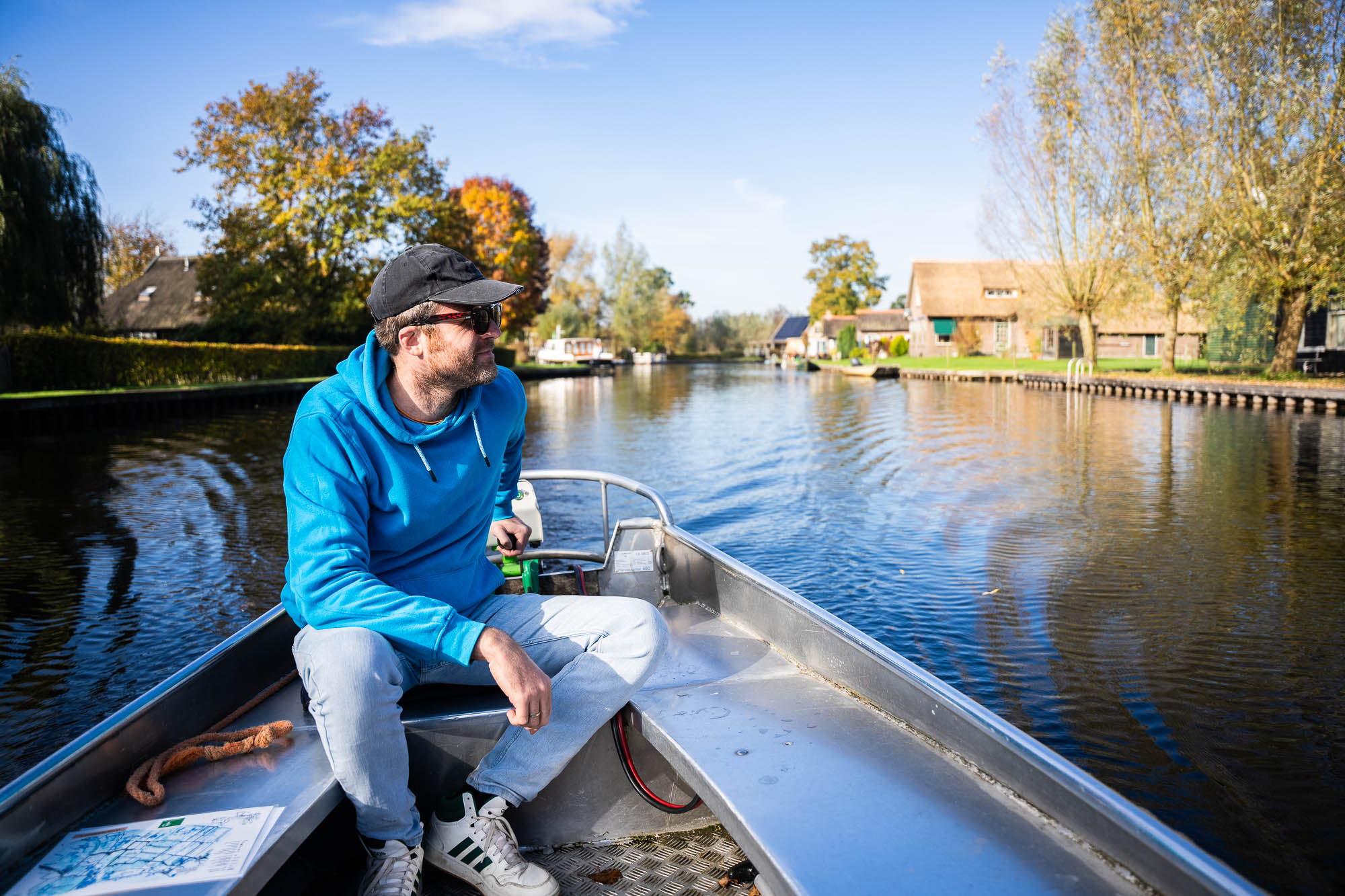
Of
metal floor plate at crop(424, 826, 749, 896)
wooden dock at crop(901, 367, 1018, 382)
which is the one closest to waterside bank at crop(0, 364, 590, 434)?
metal floor plate at crop(424, 826, 749, 896)

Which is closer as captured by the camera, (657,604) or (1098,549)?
(657,604)

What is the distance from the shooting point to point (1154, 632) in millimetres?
5559

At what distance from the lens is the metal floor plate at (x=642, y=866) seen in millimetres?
2328

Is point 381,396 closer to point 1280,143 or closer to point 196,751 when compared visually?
point 196,751

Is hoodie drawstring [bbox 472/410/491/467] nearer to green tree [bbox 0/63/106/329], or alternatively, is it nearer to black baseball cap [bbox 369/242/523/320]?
black baseball cap [bbox 369/242/523/320]

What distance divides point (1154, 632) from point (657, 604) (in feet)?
11.3

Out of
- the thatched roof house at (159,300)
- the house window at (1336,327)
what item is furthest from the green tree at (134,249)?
the house window at (1336,327)

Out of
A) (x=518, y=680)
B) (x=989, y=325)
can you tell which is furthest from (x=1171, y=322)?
(x=989, y=325)

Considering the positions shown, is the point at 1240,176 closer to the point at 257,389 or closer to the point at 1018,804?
the point at 1018,804

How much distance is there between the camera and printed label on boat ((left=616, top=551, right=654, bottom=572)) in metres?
4.07

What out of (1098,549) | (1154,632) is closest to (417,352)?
(1154,632)

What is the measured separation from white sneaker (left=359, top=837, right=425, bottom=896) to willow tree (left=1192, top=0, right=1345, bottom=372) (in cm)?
2214

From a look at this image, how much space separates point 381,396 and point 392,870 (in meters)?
1.15

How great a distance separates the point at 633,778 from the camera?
256cm
